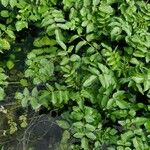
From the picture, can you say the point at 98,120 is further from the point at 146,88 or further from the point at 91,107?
the point at 146,88

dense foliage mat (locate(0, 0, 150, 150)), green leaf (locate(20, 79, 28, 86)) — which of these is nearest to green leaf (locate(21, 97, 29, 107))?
dense foliage mat (locate(0, 0, 150, 150))

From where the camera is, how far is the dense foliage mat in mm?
1792

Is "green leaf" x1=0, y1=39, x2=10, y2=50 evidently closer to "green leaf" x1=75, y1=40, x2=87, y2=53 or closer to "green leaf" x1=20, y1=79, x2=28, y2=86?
"green leaf" x1=20, y1=79, x2=28, y2=86

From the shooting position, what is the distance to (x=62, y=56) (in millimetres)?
1948

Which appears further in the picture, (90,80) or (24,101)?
(24,101)

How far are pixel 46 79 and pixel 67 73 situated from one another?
13 cm

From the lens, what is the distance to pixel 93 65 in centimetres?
181

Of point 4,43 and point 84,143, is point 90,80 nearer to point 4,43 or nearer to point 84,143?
point 84,143

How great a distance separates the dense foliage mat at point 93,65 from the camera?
179 centimetres

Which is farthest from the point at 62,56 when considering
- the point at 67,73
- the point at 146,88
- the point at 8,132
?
the point at 8,132

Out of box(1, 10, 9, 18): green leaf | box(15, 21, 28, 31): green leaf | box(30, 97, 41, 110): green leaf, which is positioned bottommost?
box(30, 97, 41, 110): green leaf

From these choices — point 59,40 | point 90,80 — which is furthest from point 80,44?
point 90,80

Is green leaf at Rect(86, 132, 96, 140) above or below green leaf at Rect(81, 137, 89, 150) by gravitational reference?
above

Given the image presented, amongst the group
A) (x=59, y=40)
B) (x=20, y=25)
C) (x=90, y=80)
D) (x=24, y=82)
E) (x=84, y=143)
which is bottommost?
(x=84, y=143)
